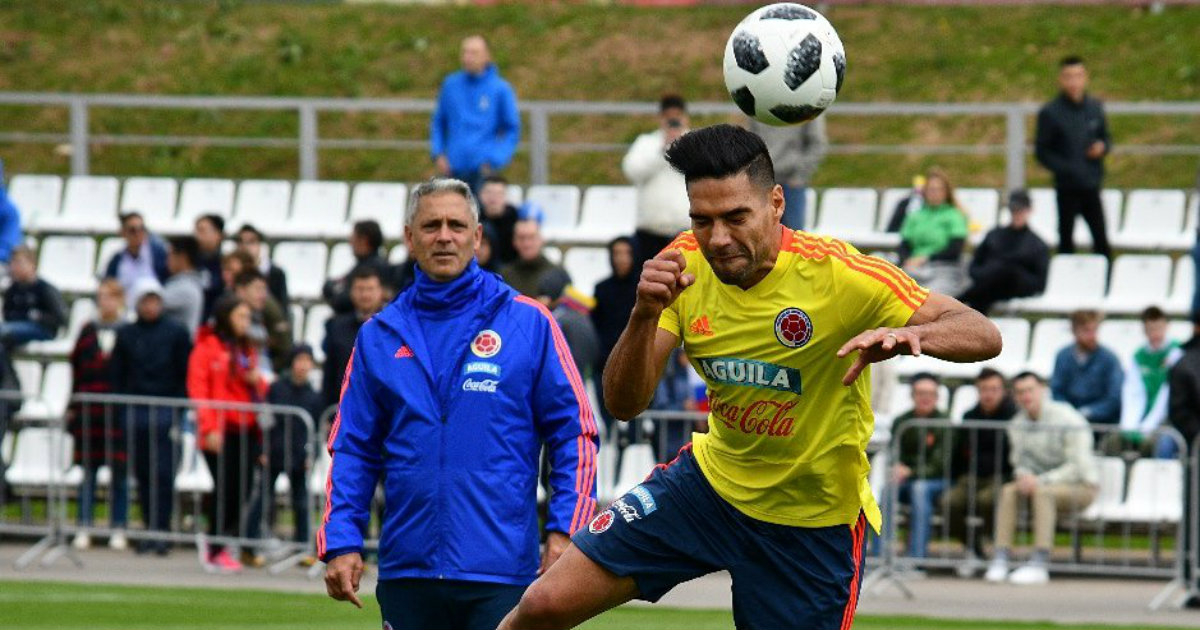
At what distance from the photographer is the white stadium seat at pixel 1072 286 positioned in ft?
55.9

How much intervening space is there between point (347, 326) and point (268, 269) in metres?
2.51

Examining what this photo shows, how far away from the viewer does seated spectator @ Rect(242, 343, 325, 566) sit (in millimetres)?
13812

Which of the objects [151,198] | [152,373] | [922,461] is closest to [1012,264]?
[922,461]

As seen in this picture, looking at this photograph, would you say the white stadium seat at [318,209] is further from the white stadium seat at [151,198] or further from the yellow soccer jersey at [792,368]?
the yellow soccer jersey at [792,368]

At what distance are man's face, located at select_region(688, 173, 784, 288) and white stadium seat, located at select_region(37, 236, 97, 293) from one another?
13542mm

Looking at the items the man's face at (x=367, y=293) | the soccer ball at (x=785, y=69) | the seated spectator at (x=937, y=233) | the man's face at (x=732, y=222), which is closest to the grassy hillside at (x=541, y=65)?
the seated spectator at (x=937, y=233)

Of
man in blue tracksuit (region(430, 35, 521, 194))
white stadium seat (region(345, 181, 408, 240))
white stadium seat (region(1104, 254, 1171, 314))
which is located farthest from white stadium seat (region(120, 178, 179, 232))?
white stadium seat (region(1104, 254, 1171, 314))

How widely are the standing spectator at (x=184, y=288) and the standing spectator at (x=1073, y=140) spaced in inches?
286

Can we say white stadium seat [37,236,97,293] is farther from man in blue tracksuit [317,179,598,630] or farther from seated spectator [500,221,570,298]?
man in blue tracksuit [317,179,598,630]

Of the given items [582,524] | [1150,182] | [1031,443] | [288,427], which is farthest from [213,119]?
[582,524]

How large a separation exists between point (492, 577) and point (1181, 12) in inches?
885

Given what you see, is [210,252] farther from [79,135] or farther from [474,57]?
[79,135]

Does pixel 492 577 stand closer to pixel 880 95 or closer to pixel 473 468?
pixel 473 468

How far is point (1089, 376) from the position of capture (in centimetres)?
1445
